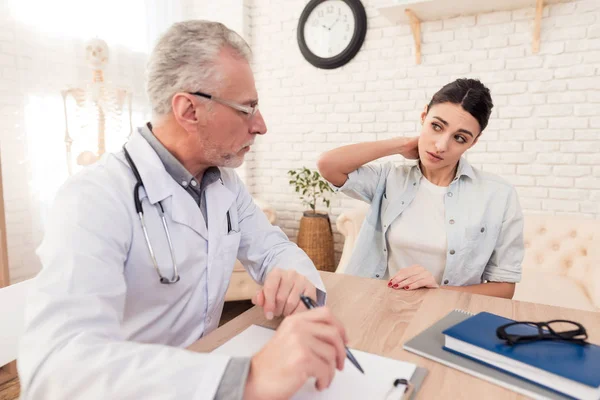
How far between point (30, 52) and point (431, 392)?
301cm

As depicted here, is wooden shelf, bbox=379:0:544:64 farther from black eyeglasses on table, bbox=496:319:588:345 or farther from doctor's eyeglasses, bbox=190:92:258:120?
black eyeglasses on table, bbox=496:319:588:345

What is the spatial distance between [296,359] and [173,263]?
0.49 m

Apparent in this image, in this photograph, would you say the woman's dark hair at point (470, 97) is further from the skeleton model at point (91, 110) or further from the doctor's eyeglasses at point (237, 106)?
the skeleton model at point (91, 110)

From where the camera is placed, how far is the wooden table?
0.71m

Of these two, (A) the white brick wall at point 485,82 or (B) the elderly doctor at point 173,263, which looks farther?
(A) the white brick wall at point 485,82

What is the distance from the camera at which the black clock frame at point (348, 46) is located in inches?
135

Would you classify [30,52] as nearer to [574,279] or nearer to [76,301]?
[76,301]

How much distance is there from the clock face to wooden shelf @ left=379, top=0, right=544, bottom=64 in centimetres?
42

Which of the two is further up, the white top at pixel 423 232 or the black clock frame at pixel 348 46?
the black clock frame at pixel 348 46

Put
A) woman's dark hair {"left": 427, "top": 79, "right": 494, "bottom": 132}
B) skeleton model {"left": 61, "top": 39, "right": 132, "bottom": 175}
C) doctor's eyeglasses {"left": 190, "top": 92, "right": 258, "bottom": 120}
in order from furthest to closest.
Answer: skeleton model {"left": 61, "top": 39, "right": 132, "bottom": 175}
woman's dark hair {"left": 427, "top": 79, "right": 494, "bottom": 132}
doctor's eyeglasses {"left": 190, "top": 92, "right": 258, "bottom": 120}

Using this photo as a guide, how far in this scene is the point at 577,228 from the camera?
8.85ft

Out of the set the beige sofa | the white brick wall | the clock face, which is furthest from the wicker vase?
the clock face

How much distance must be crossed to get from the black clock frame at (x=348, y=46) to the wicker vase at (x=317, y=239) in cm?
136

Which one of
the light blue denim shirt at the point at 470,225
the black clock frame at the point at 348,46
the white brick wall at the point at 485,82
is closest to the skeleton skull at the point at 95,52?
the white brick wall at the point at 485,82
